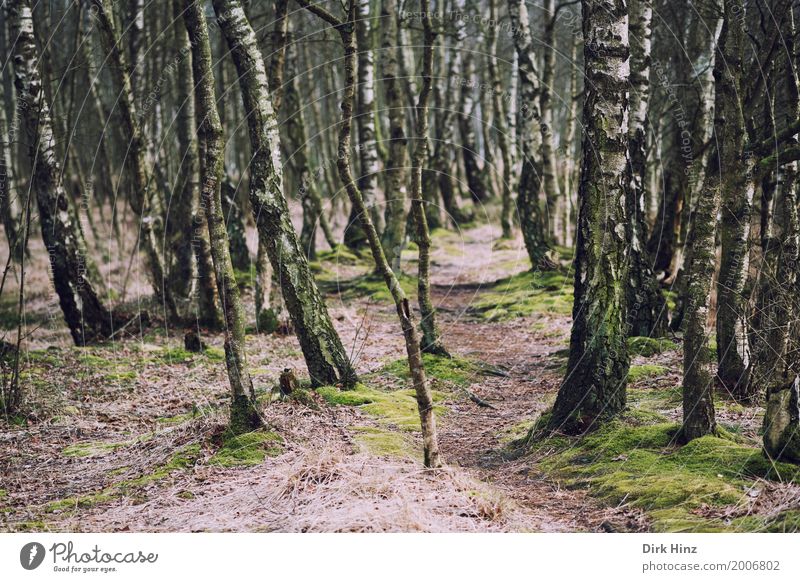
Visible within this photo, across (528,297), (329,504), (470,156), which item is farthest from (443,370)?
(470,156)

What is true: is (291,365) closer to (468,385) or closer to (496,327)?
(468,385)

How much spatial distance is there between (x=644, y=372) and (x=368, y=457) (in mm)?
4025

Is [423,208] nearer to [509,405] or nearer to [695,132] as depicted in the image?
[509,405]

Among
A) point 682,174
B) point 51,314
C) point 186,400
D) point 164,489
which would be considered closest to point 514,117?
point 682,174

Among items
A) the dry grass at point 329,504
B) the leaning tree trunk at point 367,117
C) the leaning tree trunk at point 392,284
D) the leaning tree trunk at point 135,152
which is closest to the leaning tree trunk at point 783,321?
the dry grass at point 329,504

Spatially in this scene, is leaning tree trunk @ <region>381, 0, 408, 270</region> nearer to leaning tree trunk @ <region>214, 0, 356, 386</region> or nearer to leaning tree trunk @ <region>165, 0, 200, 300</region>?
leaning tree trunk @ <region>165, 0, 200, 300</region>

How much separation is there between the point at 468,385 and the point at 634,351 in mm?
2284

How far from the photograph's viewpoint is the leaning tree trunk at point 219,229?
268 inches

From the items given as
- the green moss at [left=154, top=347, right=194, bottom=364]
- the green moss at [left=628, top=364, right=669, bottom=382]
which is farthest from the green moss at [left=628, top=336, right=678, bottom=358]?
the green moss at [left=154, top=347, right=194, bottom=364]

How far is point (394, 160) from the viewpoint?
15.8 m

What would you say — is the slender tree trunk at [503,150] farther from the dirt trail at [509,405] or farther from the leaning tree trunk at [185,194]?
the leaning tree trunk at [185,194]

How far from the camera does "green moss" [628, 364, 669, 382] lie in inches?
348
